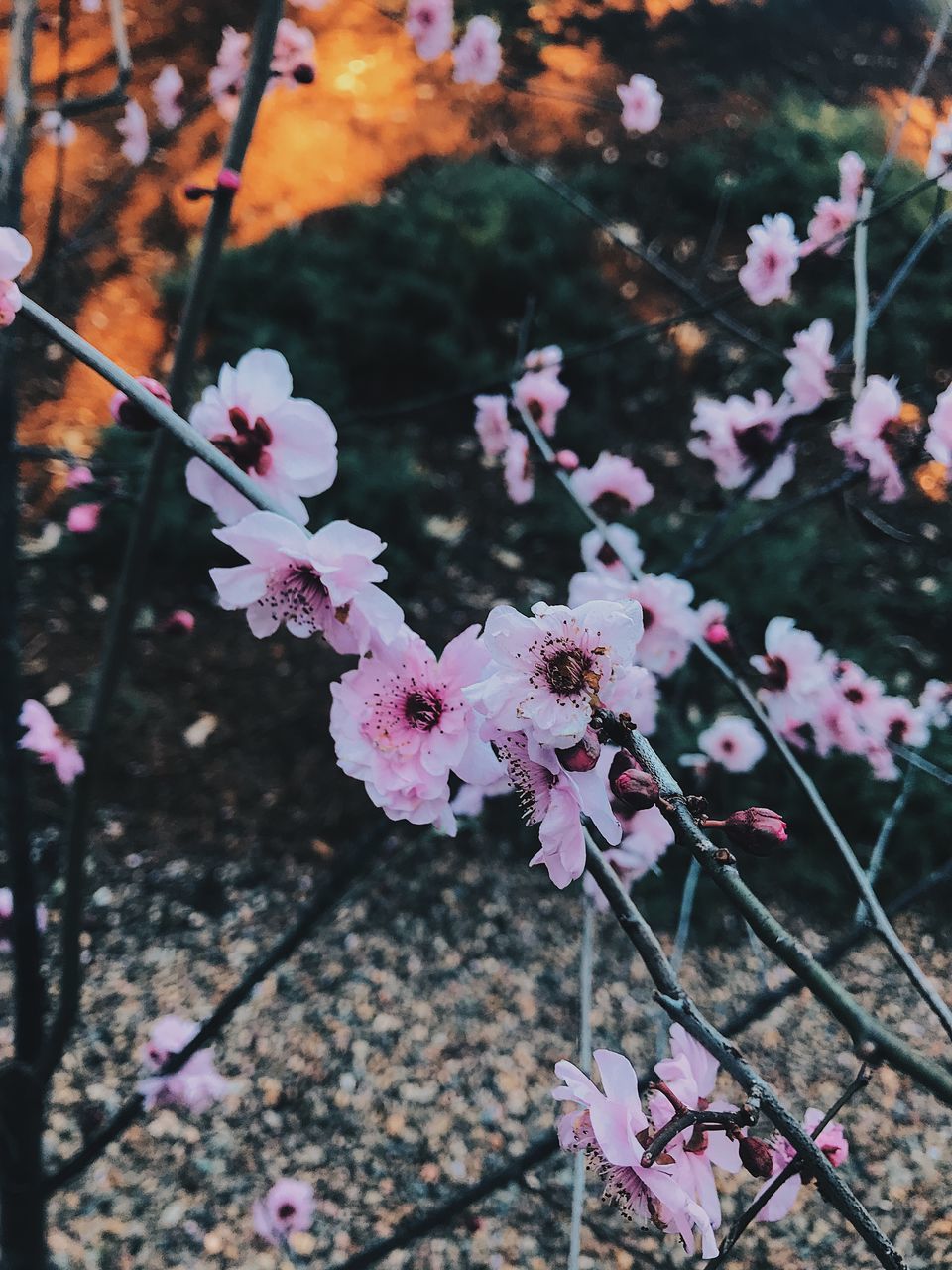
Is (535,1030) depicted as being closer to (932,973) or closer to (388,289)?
(932,973)

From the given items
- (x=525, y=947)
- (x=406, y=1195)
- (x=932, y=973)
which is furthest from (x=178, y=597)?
(x=932, y=973)

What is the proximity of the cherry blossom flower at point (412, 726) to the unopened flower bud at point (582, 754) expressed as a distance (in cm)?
8

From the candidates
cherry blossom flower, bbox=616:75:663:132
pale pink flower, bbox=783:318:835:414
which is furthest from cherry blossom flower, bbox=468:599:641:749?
cherry blossom flower, bbox=616:75:663:132

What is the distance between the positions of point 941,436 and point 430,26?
7.70 feet

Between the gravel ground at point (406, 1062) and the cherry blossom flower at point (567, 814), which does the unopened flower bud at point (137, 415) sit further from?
the gravel ground at point (406, 1062)

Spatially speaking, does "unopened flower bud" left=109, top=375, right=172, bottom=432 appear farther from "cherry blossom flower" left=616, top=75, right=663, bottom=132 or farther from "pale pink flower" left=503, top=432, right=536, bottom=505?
"cherry blossom flower" left=616, top=75, right=663, bottom=132

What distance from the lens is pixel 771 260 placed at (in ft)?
6.84

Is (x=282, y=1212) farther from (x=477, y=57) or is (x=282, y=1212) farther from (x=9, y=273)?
(x=477, y=57)

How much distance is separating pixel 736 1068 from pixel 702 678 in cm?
294

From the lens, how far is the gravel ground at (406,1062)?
2.00 metres

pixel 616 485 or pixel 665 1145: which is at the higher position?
pixel 665 1145

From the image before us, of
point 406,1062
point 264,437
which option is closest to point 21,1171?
point 406,1062

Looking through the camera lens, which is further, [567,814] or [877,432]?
[877,432]

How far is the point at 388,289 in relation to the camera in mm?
4449
